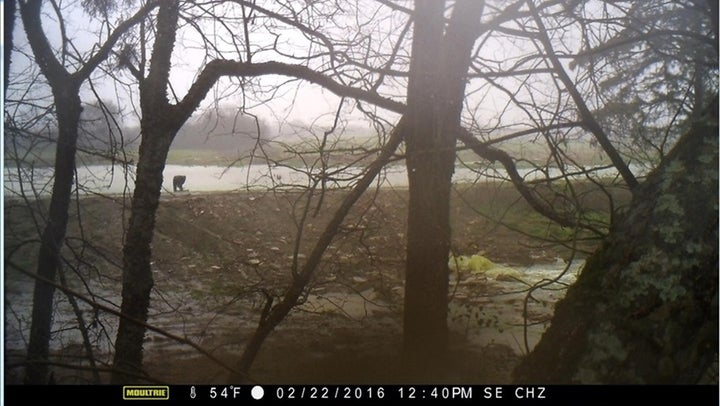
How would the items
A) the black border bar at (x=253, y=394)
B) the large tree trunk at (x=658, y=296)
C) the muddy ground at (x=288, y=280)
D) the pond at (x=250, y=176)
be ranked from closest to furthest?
the large tree trunk at (x=658, y=296) → the black border bar at (x=253, y=394) → the muddy ground at (x=288, y=280) → the pond at (x=250, y=176)

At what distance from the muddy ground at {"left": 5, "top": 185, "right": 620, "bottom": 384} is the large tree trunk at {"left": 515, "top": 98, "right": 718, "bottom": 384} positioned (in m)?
0.49

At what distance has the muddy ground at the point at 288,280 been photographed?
1.66m

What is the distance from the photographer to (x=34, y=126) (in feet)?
5.90

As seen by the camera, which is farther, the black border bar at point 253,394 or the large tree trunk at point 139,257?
the large tree trunk at point 139,257

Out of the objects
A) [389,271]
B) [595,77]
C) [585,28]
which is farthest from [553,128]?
[389,271]

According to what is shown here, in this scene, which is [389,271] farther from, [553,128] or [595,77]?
[595,77]

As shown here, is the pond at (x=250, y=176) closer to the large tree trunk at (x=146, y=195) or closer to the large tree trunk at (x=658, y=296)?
the large tree trunk at (x=146, y=195)

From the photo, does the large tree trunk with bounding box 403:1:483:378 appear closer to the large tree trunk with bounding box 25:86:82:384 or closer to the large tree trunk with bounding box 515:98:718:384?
the large tree trunk with bounding box 515:98:718:384

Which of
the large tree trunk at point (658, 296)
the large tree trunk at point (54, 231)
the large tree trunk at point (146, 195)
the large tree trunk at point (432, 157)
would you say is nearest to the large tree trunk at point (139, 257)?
the large tree trunk at point (146, 195)

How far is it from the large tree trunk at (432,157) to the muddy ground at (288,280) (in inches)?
1.5

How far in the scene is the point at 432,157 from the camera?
1.79 metres

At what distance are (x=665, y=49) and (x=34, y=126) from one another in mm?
1807

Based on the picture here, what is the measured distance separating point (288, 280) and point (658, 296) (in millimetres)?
975

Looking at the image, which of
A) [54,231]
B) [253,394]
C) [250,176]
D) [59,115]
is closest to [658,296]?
[253,394]
